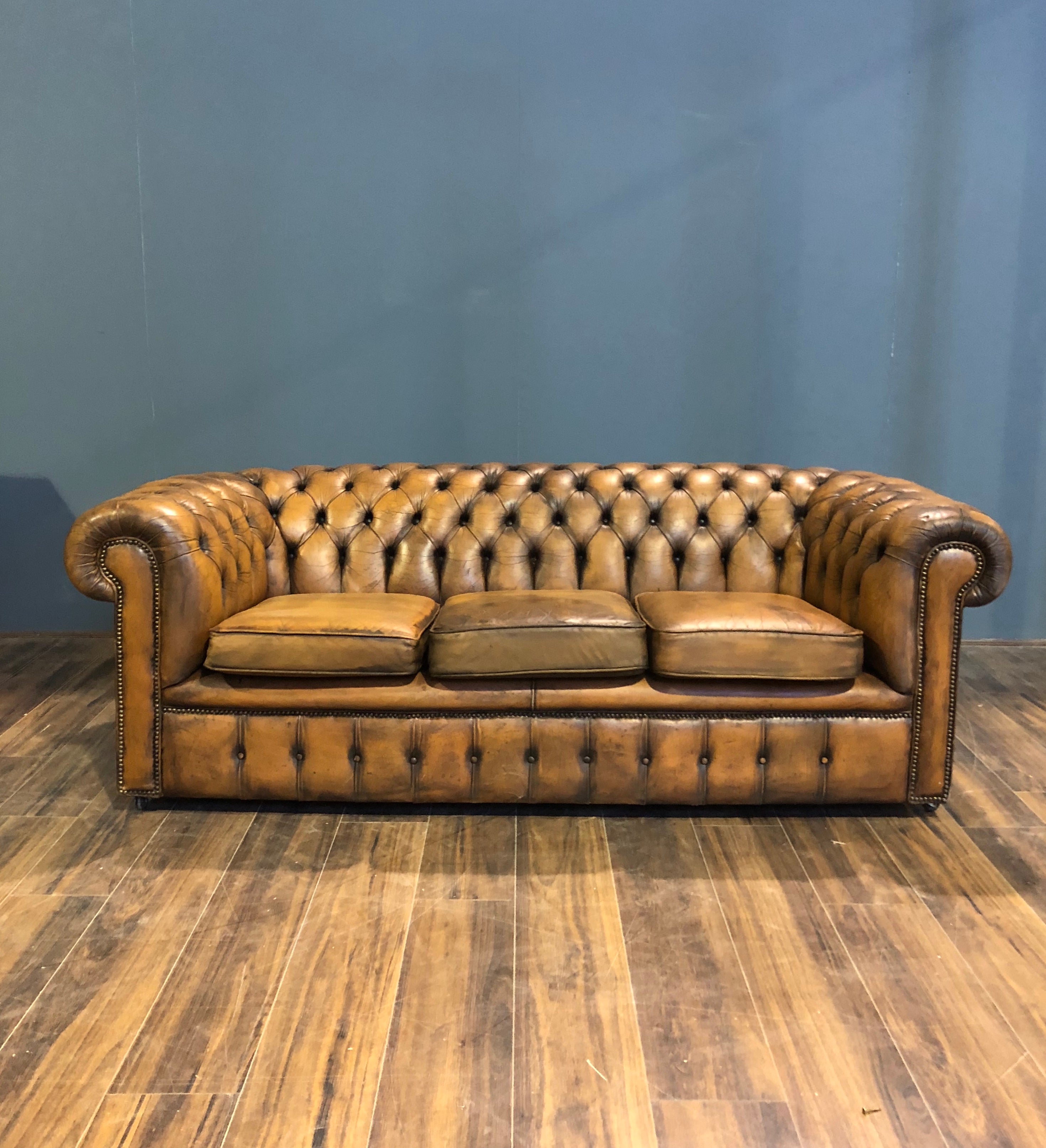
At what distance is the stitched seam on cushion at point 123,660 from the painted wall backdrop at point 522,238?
63.5 inches

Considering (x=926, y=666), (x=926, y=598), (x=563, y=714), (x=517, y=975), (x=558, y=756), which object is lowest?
(x=517, y=975)

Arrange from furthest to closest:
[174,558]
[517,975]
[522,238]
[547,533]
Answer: [522,238] → [547,533] → [174,558] → [517,975]

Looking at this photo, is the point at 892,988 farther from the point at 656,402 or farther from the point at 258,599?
the point at 656,402

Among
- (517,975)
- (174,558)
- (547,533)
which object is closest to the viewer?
(517,975)

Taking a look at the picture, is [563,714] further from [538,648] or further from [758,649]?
[758,649]

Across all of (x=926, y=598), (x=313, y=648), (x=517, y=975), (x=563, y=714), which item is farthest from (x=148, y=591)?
(x=926, y=598)

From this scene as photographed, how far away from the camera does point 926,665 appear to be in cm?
230

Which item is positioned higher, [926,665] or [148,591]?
[148,591]

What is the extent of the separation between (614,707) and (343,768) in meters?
0.69

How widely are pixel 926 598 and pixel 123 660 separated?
77.6 inches

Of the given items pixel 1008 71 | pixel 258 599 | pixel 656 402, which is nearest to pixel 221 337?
pixel 258 599

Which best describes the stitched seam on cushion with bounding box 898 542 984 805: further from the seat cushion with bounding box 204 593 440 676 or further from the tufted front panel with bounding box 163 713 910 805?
the seat cushion with bounding box 204 593 440 676

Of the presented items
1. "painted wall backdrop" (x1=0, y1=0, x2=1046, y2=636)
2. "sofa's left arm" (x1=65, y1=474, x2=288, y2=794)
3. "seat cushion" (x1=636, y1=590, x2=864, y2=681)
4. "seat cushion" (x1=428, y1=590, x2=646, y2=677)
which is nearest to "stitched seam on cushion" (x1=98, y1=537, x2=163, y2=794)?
"sofa's left arm" (x1=65, y1=474, x2=288, y2=794)

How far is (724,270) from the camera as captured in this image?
12.2ft
